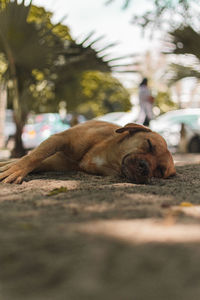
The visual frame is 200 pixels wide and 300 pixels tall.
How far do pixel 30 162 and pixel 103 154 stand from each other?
31.7 inches

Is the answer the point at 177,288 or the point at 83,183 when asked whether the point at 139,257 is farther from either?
the point at 83,183

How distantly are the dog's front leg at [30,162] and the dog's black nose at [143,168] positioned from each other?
109 cm

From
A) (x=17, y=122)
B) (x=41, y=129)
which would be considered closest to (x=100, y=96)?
(x=41, y=129)

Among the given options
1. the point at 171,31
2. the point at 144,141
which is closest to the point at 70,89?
the point at 171,31

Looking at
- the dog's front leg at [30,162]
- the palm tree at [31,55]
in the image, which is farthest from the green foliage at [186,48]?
the dog's front leg at [30,162]

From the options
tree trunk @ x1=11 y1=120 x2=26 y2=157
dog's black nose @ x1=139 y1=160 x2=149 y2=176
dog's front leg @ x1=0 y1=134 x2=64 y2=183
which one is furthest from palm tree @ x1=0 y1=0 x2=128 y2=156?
dog's black nose @ x1=139 y1=160 x2=149 y2=176

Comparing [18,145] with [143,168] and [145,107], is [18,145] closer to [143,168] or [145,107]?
[145,107]

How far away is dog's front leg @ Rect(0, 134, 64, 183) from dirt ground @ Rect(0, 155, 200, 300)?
3.33 ft

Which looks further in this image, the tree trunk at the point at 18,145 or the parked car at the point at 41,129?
the parked car at the point at 41,129

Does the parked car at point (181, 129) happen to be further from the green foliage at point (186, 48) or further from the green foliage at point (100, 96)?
the green foliage at point (100, 96)

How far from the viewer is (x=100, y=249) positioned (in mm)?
1485

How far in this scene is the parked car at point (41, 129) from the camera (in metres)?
13.1

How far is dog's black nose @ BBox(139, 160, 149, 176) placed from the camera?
10.8 feet

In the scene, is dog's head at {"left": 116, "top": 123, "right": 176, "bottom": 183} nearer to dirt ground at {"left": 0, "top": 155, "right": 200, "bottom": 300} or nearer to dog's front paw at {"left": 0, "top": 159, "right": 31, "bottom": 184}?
dirt ground at {"left": 0, "top": 155, "right": 200, "bottom": 300}
